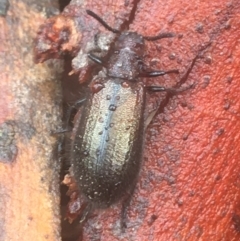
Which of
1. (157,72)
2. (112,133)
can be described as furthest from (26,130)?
(157,72)

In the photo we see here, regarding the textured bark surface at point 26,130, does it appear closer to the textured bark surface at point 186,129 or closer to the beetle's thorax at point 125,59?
the textured bark surface at point 186,129

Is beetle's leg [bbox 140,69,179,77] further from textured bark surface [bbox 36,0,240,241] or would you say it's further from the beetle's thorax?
the beetle's thorax

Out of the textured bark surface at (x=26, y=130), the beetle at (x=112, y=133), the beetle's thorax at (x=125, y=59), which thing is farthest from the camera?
the beetle's thorax at (x=125, y=59)

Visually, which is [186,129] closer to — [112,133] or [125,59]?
[112,133]

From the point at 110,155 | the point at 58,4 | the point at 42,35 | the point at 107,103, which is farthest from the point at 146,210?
the point at 58,4

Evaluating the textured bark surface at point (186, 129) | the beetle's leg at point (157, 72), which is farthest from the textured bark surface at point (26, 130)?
the beetle's leg at point (157, 72)
